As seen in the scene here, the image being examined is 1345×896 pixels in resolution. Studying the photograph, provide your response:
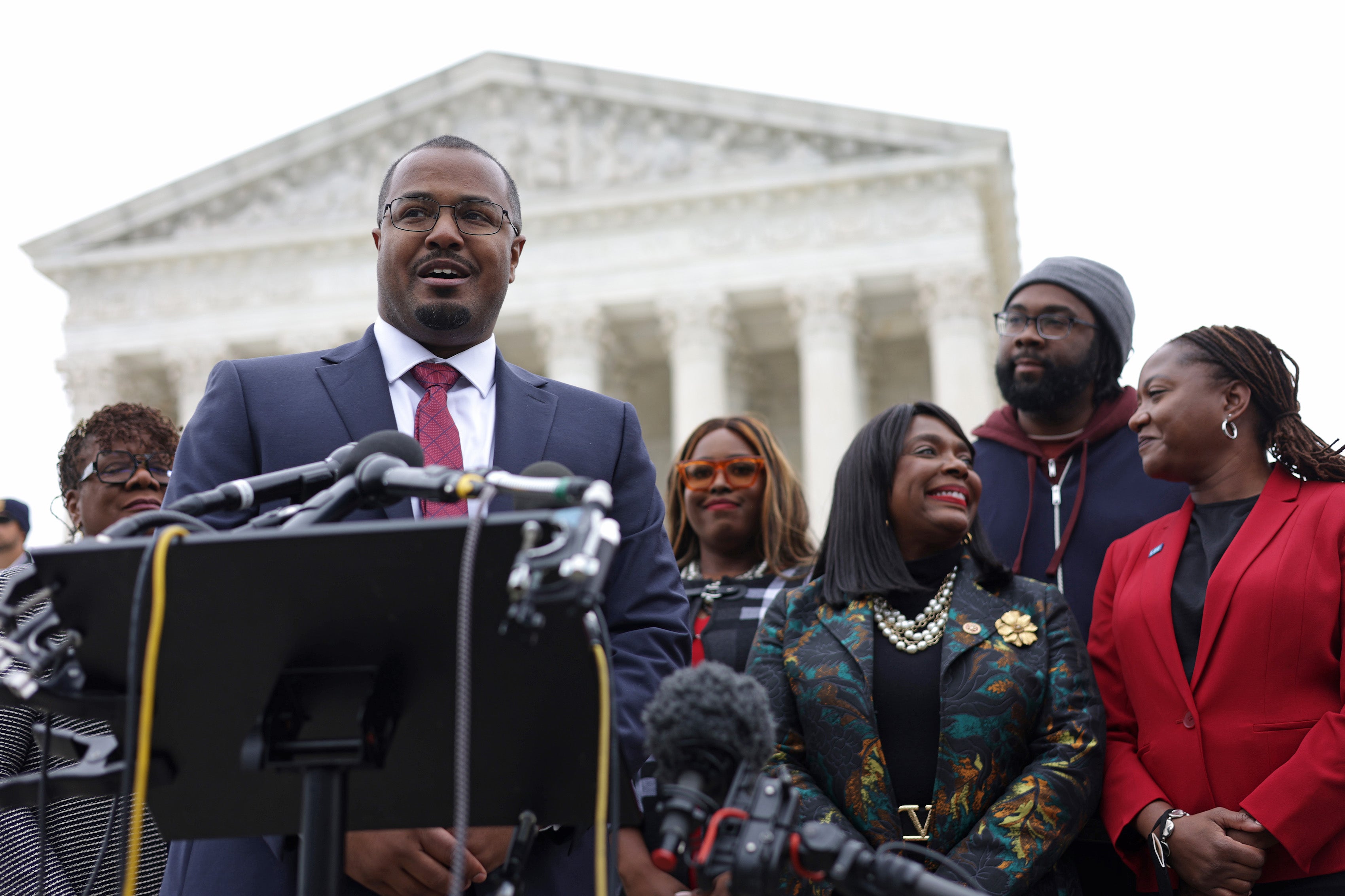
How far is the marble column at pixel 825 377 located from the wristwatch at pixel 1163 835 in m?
22.4

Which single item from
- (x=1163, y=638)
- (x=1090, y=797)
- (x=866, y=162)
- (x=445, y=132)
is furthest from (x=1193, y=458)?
(x=445, y=132)

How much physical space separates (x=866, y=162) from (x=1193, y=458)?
86.3 feet

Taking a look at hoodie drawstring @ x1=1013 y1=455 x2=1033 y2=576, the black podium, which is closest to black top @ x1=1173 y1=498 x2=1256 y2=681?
hoodie drawstring @ x1=1013 y1=455 x2=1033 y2=576

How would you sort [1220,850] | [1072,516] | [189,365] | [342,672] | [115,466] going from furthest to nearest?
1. [189,365]
2. [1072,516]
3. [115,466]
4. [1220,850]
5. [342,672]

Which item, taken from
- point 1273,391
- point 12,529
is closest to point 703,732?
point 1273,391

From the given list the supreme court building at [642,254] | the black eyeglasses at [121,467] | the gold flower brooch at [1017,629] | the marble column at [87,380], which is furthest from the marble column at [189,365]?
the gold flower brooch at [1017,629]

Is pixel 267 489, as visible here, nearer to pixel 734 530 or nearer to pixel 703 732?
pixel 703 732

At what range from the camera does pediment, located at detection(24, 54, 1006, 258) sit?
30750 millimetres

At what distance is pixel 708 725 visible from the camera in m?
2.23

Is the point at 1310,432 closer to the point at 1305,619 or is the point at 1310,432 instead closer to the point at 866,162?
the point at 1305,619

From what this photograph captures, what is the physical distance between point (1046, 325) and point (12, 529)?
6548mm

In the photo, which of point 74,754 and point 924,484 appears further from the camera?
point 924,484

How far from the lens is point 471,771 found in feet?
7.99

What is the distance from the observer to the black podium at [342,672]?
2135 mm
